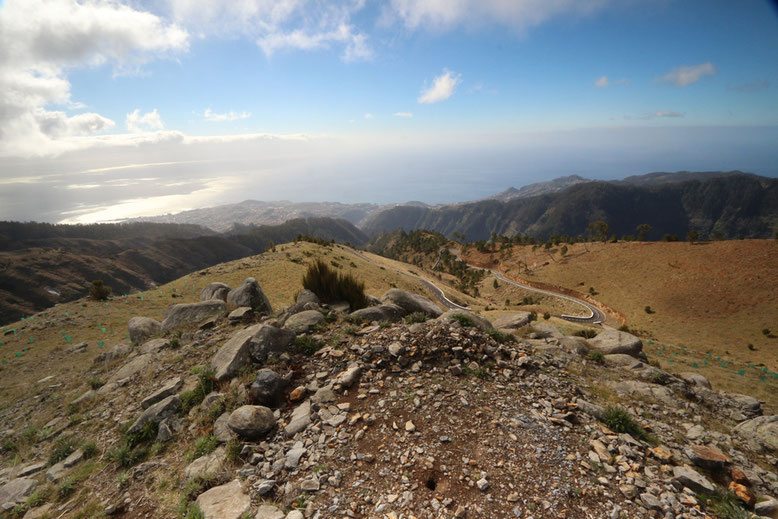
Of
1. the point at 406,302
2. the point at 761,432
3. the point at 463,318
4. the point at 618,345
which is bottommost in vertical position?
the point at 618,345

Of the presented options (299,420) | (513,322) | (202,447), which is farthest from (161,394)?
(513,322)

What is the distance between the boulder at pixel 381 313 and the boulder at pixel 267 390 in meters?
3.77

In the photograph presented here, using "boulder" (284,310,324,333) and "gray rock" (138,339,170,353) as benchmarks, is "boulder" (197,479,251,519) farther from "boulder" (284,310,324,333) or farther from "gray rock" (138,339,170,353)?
"gray rock" (138,339,170,353)

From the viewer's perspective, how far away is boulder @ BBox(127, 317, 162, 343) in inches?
495

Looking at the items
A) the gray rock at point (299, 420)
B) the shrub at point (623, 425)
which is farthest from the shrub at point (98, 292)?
the shrub at point (623, 425)

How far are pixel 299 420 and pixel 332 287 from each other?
696cm

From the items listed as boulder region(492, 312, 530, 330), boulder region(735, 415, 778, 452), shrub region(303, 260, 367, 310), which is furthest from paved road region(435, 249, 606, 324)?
shrub region(303, 260, 367, 310)

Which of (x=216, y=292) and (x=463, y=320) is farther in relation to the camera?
(x=216, y=292)

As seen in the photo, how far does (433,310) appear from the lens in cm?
1363

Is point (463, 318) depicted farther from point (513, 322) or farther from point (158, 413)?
point (158, 413)

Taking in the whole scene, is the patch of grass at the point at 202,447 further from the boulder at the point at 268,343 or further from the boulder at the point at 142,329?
the boulder at the point at 142,329

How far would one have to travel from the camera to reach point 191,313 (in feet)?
41.4

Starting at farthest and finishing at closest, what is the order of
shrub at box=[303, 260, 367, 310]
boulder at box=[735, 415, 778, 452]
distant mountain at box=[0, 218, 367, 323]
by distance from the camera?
distant mountain at box=[0, 218, 367, 323] < shrub at box=[303, 260, 367, 310] < boulder at box=[735, 415, 778, 452]

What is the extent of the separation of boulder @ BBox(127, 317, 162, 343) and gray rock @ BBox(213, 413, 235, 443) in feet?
30.0
